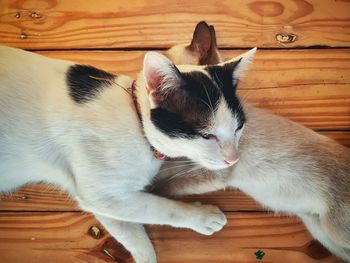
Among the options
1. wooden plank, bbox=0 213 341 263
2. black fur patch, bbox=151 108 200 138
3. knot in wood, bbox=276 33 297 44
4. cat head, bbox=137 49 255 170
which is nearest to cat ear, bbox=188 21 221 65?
cat head, bbox=137 49 255 170

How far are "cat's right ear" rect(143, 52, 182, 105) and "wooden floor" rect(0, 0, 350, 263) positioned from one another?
20.0 inches

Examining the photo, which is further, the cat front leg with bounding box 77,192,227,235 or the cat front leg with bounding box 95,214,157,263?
the cat front leg with bounding box 95,214,157,263

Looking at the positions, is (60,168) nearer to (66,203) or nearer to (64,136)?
(64,136)

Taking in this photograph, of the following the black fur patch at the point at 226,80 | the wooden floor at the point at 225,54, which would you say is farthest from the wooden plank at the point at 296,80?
the black fur patch at the point at 226,80

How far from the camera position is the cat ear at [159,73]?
2.84 ft

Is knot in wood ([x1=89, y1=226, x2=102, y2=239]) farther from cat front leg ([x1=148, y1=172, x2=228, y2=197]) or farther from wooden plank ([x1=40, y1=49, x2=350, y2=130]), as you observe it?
wooden plank ([x1=40, y1=49, x2=350, y2=130])

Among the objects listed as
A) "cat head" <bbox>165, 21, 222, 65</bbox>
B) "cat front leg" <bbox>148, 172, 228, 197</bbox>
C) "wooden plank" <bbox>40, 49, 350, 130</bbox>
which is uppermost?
"cat head" <bbox>165, 21, 222, 65</bbox>

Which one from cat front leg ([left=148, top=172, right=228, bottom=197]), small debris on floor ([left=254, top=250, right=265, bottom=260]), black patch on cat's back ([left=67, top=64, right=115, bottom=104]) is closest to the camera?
black patch on cat's back ([left=67, top=64, right=115, bottom=104])

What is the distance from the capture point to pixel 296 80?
54.9 inches

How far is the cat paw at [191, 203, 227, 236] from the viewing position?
3.93 feet

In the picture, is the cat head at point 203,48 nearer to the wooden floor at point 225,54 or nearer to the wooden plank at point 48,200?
the wooden floor at point 225,54

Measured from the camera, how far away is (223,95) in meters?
0.97

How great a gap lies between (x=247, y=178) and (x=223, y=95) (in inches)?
13.1

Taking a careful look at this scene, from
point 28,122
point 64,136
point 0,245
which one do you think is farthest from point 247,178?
point 0,245
